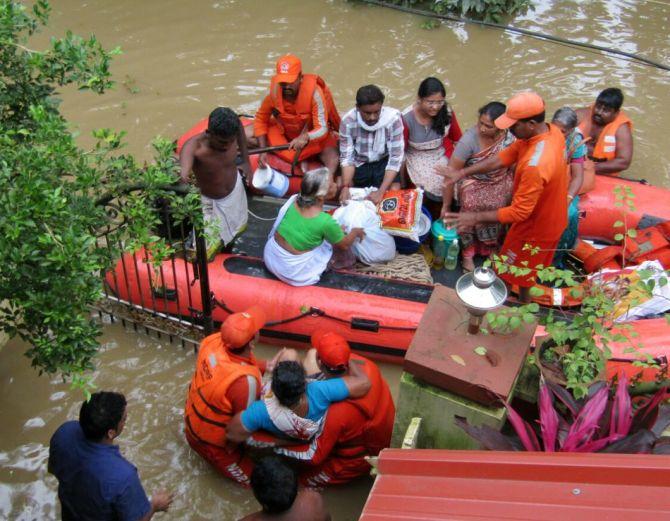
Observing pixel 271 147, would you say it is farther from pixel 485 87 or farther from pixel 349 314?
pixel 485 87

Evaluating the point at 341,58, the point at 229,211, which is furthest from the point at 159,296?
the point at 341,58

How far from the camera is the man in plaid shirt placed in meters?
4.98

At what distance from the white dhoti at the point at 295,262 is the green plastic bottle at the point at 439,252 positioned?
90 centimetres

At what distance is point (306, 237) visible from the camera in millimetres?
4422

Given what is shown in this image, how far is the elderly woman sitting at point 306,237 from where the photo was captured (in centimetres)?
426

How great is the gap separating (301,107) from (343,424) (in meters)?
3.02

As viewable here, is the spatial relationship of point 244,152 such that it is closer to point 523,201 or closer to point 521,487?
point 523,201

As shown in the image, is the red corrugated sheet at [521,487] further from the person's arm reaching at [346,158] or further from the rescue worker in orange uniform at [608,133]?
the rescue worker in orange uniform at [608,133]

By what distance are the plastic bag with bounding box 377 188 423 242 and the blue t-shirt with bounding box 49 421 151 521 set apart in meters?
2.63

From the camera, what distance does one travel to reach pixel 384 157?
211 inches

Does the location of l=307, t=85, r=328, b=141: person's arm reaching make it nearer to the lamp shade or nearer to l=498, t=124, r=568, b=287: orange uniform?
l=498, t=124, r=568, b=287: orange uniform

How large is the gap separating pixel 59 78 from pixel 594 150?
15.7 ft

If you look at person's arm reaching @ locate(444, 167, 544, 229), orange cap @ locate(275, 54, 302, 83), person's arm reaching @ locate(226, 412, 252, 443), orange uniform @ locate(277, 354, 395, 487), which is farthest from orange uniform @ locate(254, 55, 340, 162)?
person's arm reaching @ locate(226, 412, 252, 443)

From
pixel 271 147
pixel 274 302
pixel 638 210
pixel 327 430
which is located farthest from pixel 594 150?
pixel 327 430
